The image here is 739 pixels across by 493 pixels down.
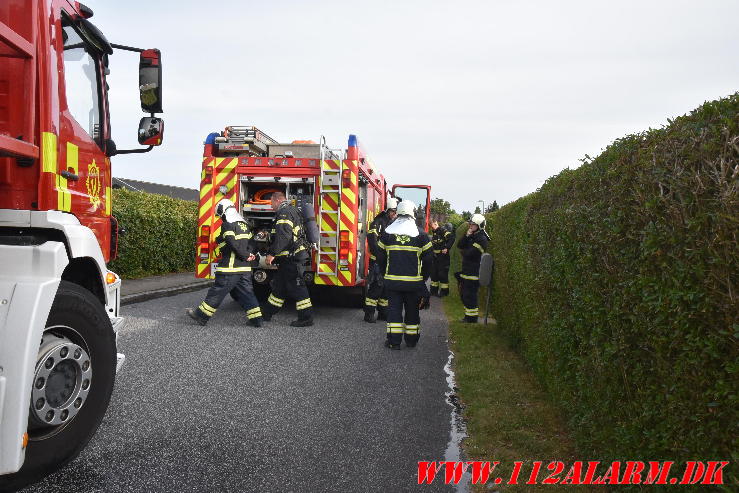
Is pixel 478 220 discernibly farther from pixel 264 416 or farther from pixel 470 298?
pixel 264 416

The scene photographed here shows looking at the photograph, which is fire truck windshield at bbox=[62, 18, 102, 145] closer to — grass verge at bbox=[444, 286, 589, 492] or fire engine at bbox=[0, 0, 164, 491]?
fire engine at bbox=[0, 0, 164, 491]

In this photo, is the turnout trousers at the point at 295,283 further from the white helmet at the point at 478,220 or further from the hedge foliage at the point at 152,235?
the hedge foliage at the point at 152,235

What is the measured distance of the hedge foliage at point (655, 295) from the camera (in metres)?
1.92

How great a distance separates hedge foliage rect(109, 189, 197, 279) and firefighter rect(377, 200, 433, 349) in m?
6.77

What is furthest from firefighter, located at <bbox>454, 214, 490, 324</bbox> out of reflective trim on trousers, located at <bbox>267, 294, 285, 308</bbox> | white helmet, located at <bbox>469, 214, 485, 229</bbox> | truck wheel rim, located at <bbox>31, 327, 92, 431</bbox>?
truck wheel rim, located at <bbox>31, 327, 92, 431</bbox>

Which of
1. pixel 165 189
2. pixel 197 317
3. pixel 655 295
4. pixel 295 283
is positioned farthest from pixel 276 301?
pixel 165 189

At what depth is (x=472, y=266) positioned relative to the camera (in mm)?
8750

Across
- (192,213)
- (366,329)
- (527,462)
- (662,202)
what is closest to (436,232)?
(366,329)

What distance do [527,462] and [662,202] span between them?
190 centimetres

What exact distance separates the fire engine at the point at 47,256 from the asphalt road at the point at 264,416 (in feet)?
1.36

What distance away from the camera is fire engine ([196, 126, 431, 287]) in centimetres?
830

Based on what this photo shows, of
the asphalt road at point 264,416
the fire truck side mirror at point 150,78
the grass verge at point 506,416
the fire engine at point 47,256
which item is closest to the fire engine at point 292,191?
the asphalt road at point 264,416

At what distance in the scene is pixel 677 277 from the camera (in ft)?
7.06

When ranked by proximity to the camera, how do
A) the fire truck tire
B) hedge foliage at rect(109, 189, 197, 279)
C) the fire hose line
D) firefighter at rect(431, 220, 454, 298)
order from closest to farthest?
1. the fire truck tire
2. the fire hose line
3. firefighter at rect(431, 220, 454, 298)
4. hedge foliage at rect(109, 189, 197, 279)
